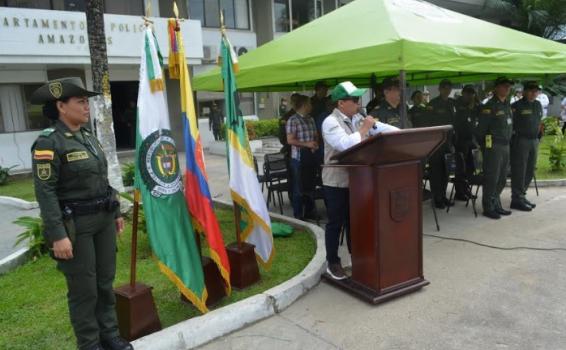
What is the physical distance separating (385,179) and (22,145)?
12.7m

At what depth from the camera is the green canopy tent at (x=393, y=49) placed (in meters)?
4.38

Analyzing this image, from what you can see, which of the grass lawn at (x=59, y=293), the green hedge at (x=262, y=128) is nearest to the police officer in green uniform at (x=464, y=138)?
the grass lawn at (x=59, y=293)

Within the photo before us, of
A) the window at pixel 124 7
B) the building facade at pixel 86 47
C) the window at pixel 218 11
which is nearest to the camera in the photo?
the building facade at pixel 86 47

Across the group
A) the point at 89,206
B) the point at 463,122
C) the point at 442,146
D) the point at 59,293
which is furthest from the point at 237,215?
the point at 463,122

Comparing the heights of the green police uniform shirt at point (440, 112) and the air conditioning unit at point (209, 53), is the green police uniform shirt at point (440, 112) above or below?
below

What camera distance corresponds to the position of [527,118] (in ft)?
21.1

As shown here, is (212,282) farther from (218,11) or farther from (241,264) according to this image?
(218,11)

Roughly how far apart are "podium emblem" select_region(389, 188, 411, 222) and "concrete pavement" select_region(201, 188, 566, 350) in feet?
2.50

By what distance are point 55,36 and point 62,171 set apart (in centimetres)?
1108

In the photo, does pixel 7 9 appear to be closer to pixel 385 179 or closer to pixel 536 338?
pixel 385 179

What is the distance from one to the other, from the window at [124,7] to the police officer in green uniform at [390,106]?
12.8m

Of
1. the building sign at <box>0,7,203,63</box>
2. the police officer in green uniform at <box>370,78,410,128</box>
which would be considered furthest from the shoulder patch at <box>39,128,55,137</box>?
the building sign at <box>0,7,203,63</box>

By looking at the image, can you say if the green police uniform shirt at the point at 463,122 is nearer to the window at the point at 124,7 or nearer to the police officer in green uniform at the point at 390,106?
the police officer in green uniform at the point at 390,106

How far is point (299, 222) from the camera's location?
19.5ft
